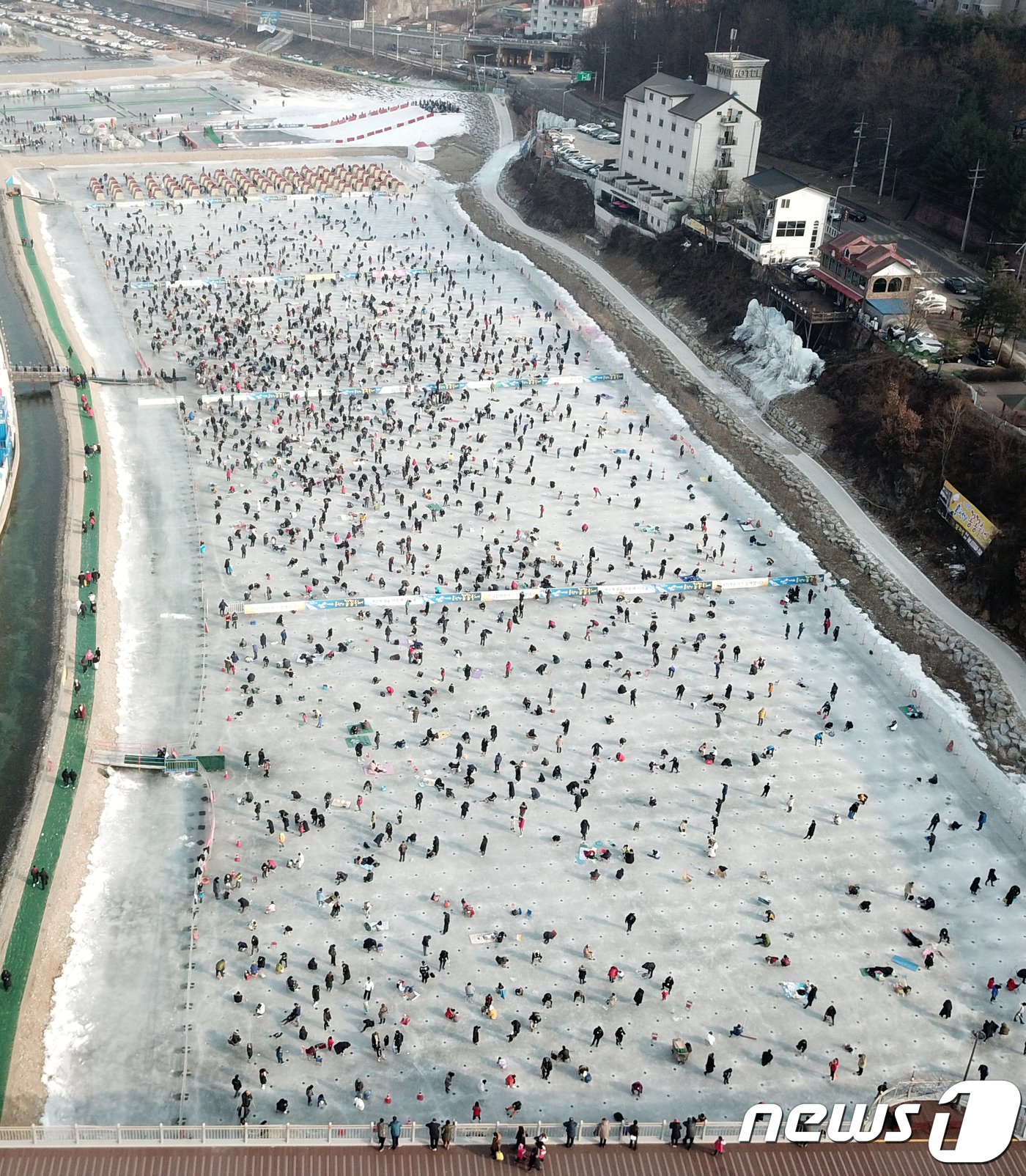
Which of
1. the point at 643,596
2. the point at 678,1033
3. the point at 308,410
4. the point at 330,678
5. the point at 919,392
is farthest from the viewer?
the point at 308,410

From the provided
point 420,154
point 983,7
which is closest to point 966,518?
point 983,7

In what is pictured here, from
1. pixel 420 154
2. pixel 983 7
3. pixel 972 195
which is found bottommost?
pixel 420 154

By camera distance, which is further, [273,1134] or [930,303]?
[930,303]

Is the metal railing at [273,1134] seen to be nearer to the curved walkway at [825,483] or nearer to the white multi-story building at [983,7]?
the curved walkway at [825,483]

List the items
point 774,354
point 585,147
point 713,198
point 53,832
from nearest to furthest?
point 53,832, point 774,354, point 713,198, point 585,147

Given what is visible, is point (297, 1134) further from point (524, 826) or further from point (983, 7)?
point (983, 7)

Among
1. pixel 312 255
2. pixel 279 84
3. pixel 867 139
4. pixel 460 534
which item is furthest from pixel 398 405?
pixel 279 84

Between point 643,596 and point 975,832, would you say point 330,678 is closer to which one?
point 643,596
